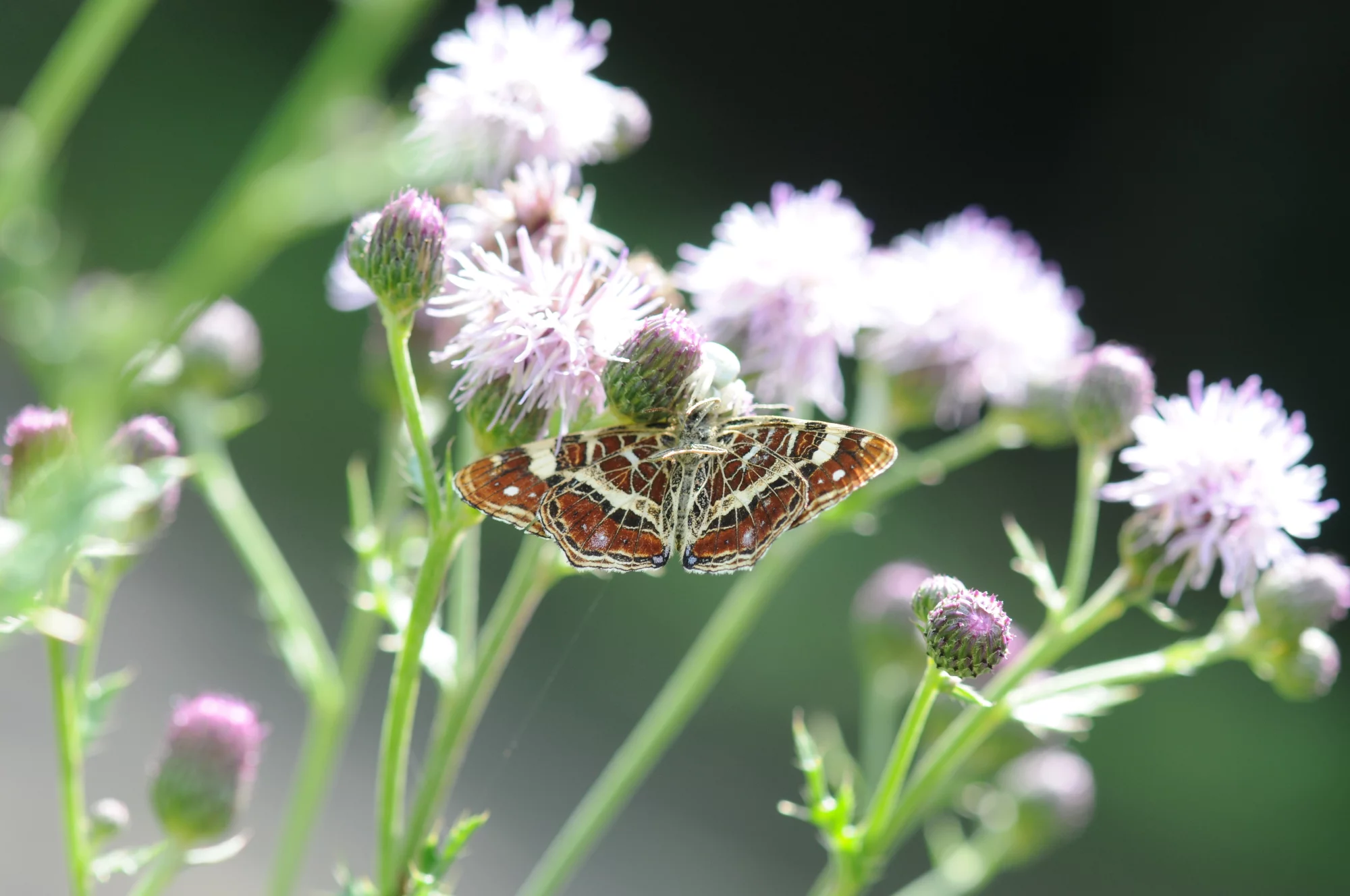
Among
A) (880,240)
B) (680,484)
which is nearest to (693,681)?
(680,484)

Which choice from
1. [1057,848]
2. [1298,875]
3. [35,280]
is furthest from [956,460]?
[1298,875]

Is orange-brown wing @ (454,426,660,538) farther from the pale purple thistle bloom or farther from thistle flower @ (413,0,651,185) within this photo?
thistle flower @ (413,0,651,185)

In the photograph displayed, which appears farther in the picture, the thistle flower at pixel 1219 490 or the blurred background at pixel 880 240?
the blurred background at pixel 880 240

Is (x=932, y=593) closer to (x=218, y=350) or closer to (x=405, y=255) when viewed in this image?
(x=405, y=255)

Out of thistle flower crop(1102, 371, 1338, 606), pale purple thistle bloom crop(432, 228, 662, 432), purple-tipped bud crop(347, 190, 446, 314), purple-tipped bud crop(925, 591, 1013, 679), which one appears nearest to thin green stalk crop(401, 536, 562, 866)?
pale purple thistle bloom crop(432, 228, 662, 432)

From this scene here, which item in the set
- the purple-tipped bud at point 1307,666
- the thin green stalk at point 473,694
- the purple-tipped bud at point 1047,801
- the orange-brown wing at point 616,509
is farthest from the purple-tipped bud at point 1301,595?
the thin green stalk at point 473,694

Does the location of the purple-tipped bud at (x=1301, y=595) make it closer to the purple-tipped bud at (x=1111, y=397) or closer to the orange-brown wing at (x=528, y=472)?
the purple-tipped bud at (x=1111, y=397)

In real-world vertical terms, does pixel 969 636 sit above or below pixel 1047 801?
below
